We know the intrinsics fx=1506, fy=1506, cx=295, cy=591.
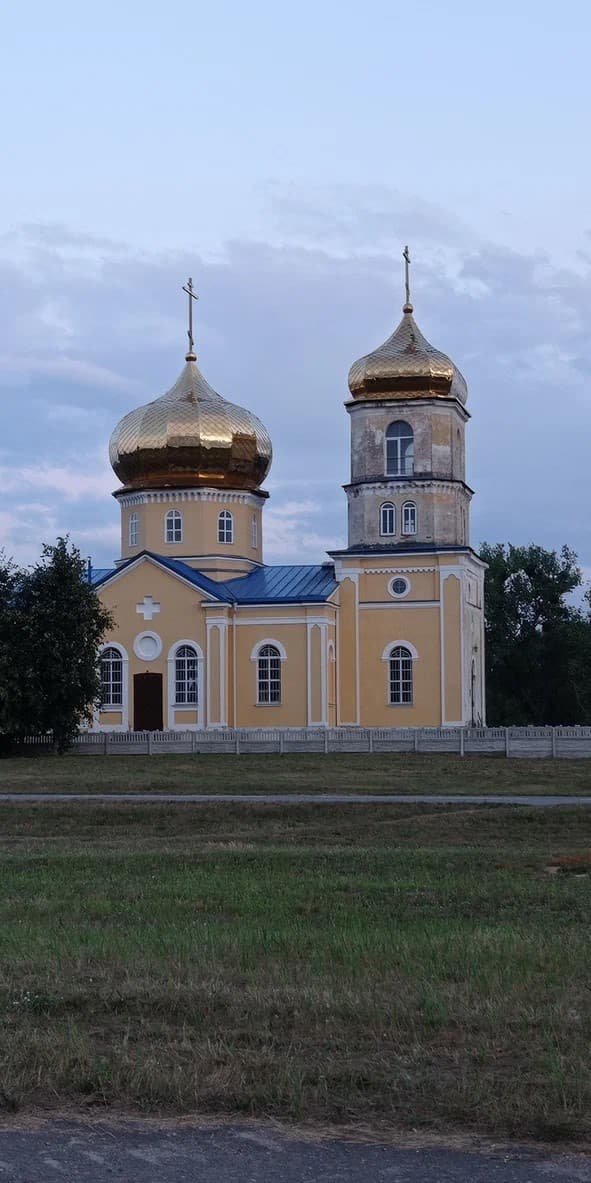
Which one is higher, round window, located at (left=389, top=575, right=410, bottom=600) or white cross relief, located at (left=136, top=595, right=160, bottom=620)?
round window, located at (left=389, top=575, right=410, bottom=600)

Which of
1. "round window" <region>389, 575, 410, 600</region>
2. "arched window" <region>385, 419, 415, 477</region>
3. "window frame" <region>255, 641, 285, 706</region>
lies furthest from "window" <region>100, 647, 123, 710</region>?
"arched window" <region>385, 419, 415, 477</region>

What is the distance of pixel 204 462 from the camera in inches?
2055

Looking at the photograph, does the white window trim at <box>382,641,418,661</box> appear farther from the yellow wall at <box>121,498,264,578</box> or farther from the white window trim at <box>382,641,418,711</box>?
the yellow wall at <box>121,498,264,578</box>

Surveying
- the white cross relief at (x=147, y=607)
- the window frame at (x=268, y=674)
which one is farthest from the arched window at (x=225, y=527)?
the window frame at (x=268, y=674)

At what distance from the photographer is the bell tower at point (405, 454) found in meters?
49.7

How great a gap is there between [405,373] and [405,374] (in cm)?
3

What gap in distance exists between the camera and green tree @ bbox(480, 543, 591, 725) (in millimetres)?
69312

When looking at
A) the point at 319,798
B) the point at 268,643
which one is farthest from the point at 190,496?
the point at 319,798

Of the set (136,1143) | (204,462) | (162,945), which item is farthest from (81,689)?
(136,1143)

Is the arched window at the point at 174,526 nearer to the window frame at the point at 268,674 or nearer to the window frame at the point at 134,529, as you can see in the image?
the window frame at the point at 134,529

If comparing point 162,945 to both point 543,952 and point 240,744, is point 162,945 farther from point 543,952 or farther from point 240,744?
point 240,744

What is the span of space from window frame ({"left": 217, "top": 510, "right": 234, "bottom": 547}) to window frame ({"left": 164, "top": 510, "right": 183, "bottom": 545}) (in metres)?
1.33

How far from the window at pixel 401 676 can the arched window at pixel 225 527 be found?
7.52 m

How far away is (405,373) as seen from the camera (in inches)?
1977
